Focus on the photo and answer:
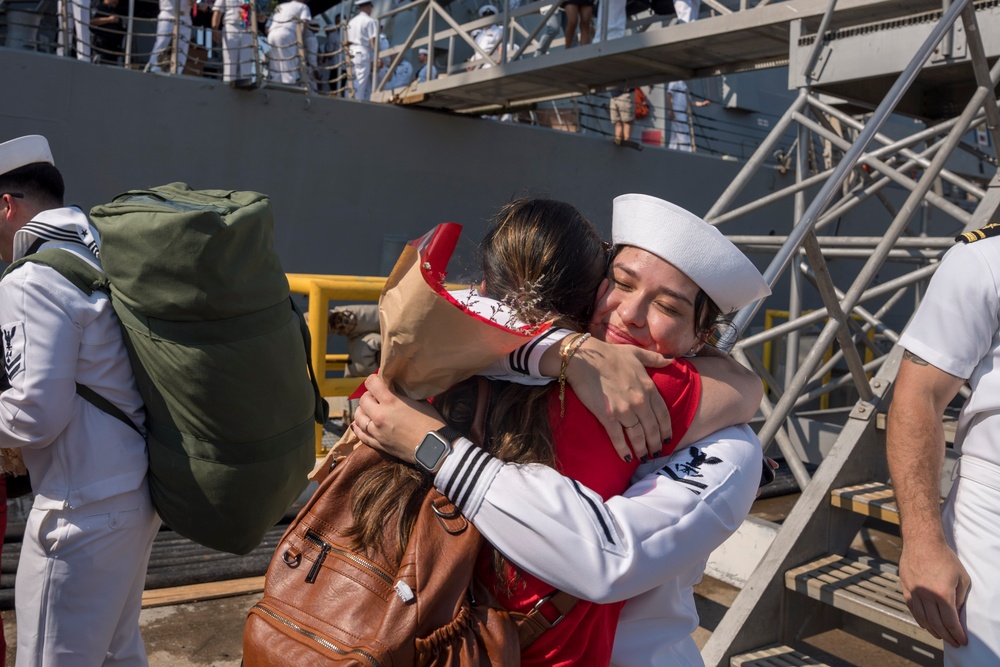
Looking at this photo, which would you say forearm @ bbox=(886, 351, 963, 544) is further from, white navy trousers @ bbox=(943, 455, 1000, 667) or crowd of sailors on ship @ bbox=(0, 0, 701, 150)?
crowd of sailors on ship @ bbox=(0, 0, 701, 150)

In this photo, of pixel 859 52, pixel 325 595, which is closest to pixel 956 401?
pixel 859 52

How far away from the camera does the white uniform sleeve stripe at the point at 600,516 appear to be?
1.27 m

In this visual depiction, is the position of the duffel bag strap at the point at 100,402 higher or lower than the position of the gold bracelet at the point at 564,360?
lower

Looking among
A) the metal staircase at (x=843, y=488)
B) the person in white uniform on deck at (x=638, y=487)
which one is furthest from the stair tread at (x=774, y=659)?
the person in white uniform on deck at (x=638, y=487)

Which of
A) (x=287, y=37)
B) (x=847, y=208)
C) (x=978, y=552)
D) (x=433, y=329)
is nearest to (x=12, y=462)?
(x=433, y=329)

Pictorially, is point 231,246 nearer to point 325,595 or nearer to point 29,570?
point 29,570

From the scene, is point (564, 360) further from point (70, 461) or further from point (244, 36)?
point (244, 36)

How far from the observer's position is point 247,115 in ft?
34.2

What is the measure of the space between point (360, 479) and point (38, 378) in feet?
3.97

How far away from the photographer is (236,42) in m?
10.2

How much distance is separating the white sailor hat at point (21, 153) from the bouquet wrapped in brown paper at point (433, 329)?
1841 millimetres

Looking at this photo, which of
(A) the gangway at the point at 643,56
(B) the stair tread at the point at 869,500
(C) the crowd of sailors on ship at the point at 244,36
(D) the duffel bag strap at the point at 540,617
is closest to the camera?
(D) the duffel bag strap at the point at 540,617

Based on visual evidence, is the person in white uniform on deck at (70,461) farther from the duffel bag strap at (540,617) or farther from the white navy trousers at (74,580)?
the duffel bag strap at (540,617)

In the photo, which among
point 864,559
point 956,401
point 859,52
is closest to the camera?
point 864,559
